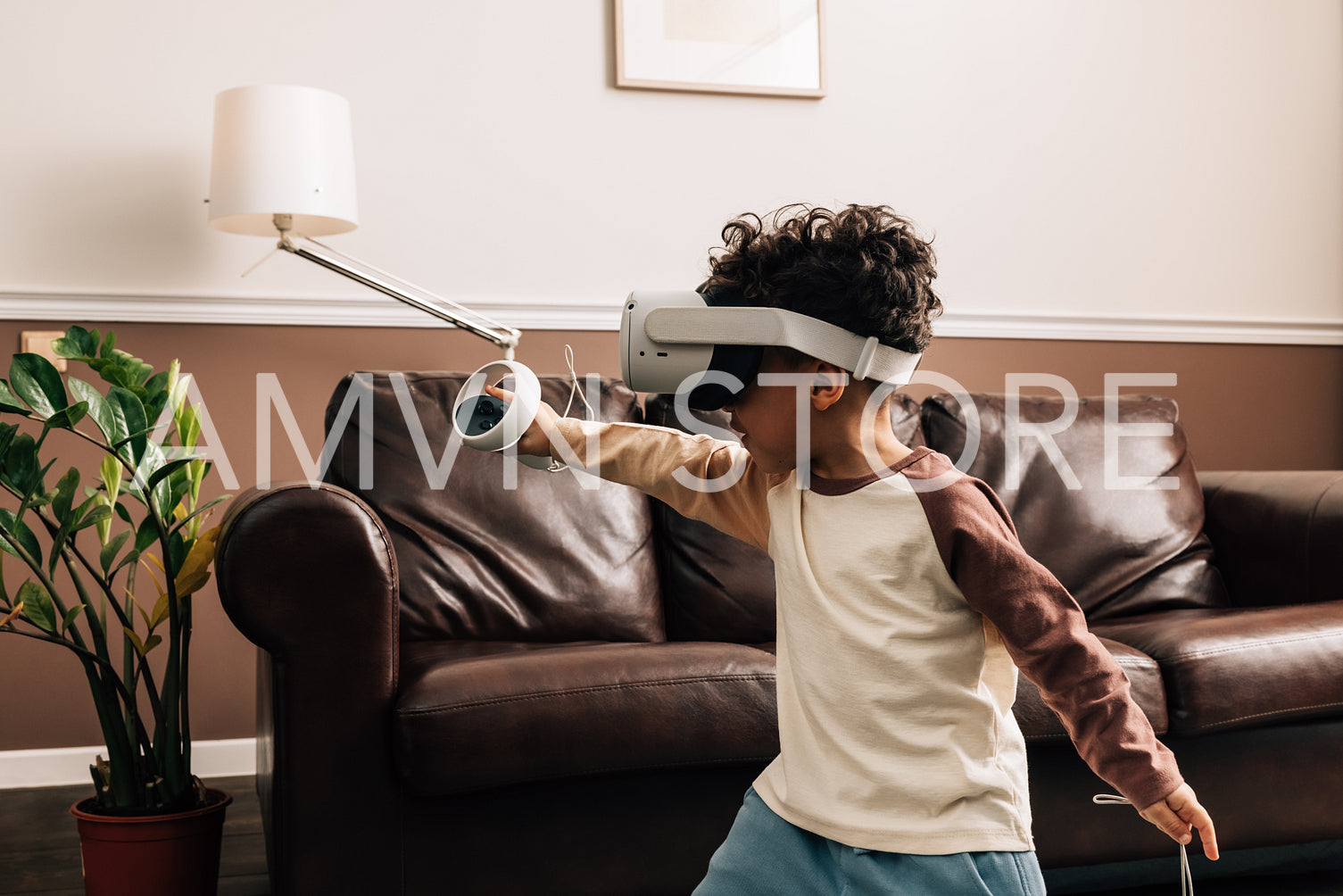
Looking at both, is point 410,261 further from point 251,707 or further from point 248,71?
→ point 251,707

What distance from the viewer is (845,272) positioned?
98cm

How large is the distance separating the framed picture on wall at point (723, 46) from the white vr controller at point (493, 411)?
1781 mm

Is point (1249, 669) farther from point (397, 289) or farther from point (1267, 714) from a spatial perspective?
point (397, 289)

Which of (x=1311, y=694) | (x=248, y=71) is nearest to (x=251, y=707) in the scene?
(x=248, y=71)

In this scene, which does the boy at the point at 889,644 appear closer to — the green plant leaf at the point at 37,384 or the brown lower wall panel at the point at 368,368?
the green plant leaf at the point at 37,384

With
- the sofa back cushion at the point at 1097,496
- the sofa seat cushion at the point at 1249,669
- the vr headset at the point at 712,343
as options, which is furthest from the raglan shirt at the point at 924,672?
the sofa back cushion at the point at 1097,496

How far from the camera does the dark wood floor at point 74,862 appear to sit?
1.75m

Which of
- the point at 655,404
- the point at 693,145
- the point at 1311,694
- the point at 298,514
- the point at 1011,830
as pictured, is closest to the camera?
the point at 1011,830

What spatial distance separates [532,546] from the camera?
1938 millimetres

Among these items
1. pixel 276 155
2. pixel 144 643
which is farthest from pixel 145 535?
pixel 276 155

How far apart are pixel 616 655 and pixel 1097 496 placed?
119cm

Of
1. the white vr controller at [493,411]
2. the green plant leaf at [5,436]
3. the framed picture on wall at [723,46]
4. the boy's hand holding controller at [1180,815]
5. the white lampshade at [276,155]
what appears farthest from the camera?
the framed picture on wall at [723,46]

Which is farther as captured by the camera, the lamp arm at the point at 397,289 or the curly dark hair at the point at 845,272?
the lamp arm at the point at 397,289

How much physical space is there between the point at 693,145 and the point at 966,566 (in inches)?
76.8
